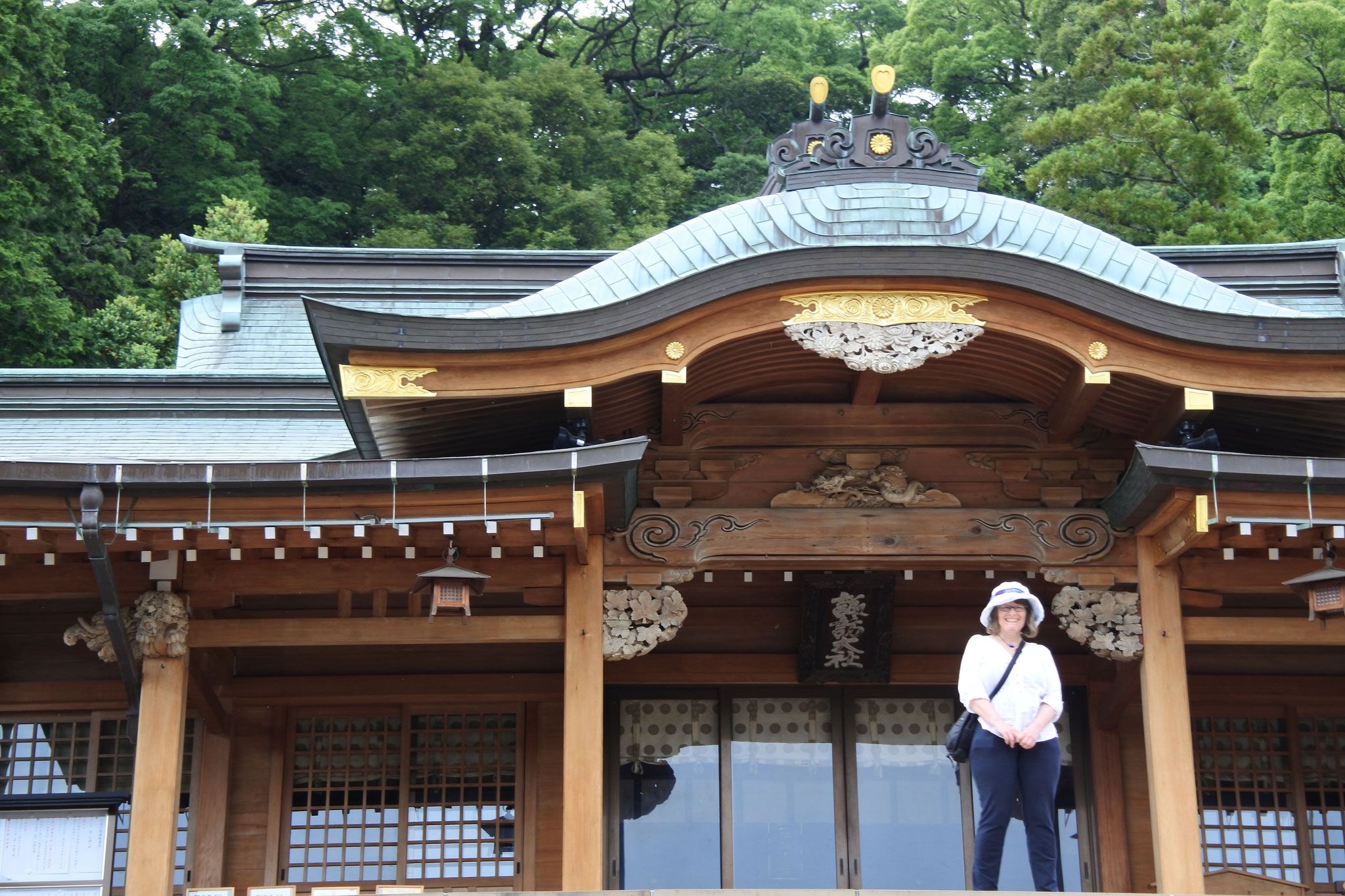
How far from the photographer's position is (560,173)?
3153 centimetres

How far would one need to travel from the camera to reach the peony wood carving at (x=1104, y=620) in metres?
9.98

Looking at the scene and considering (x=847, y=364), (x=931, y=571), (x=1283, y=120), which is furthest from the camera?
(x=1283, y=120)

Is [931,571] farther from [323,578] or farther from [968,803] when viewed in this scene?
[323,578]

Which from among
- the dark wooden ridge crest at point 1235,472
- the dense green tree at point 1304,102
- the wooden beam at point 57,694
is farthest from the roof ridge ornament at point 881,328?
the dense green tree at point 1304,102

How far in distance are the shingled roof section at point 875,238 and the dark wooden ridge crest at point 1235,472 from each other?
51.7 inches

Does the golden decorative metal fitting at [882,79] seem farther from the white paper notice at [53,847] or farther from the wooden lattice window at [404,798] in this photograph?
the white paper notice at [53,847]

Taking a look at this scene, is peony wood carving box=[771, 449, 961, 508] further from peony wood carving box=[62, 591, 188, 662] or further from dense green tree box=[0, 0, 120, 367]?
dense green tree box=[0, 0, 120, 367]

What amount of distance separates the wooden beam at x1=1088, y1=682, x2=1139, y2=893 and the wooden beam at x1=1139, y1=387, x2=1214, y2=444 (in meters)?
2.13

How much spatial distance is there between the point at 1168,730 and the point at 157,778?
657 cm

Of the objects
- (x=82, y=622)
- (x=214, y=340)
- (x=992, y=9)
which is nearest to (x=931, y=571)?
(x=82, y=622)

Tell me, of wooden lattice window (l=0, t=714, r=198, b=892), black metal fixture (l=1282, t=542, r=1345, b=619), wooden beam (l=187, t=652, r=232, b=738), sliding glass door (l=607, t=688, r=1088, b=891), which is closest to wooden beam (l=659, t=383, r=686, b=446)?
sliding glass door (l=607, t=688, r=1088, b=891)

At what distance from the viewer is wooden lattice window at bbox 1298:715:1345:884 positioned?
37.7 feet

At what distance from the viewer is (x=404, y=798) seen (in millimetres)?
11391

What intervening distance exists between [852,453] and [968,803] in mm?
3112
